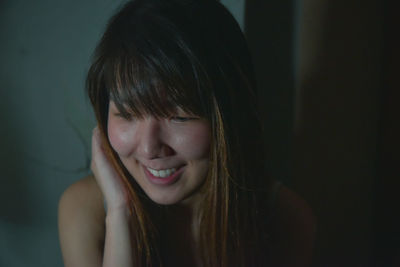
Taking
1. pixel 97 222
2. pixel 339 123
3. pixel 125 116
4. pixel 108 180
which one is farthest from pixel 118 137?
pixel 339 123

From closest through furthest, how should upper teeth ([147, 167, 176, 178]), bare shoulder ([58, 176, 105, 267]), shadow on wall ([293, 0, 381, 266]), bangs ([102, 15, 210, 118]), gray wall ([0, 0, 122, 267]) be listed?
bangs ([102, 15, 210, 118]) < upper teeth ([147, 167, 176, 178]) < bare shoulder ([58, 176, 105, 267]) < gray wall ([0, 0, 122, 267]) < shadow on wall ([293, 0, 381, 266])

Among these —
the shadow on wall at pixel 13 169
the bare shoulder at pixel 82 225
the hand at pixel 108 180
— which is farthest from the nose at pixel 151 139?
the shadow on wall at pixel 13 169

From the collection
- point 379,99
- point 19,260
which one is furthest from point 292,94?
point 19,260

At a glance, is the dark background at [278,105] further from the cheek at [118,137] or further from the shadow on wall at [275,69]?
the cheek at [118,137]

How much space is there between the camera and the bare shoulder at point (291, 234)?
0.99 metres

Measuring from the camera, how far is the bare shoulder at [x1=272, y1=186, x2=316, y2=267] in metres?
0.99

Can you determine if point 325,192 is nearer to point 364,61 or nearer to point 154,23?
point 364,61

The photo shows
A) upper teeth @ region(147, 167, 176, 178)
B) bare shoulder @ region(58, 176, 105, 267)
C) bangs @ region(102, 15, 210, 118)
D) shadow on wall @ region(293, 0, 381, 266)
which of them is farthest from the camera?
shadow on wall @ region(293, 0, 381, 266)

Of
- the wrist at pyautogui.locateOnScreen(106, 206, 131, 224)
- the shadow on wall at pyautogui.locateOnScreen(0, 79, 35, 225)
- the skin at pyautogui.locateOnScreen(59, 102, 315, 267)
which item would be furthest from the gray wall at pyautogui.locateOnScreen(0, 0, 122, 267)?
the wrist at pyautogui.locateOnScreen(106, 206, 131, 224)

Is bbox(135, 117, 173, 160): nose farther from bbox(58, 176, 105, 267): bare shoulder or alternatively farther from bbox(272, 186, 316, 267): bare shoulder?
bbox(272, 186, 316, 267): bare shoulder

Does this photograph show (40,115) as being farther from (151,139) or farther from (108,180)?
(151,139)

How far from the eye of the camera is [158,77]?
62 cm

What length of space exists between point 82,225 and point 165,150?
1.21 feet

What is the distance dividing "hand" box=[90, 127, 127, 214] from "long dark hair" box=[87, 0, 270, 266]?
2cm
